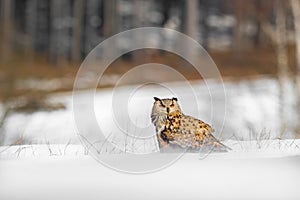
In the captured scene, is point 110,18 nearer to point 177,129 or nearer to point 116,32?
point 116,32

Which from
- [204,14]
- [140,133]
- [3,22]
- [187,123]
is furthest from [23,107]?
[204,14]

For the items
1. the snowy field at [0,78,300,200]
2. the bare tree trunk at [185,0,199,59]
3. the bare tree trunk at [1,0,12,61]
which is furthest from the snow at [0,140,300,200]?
the bare tree trunk at [1,0,12,61]

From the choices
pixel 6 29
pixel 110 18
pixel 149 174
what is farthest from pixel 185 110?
pixel 6 29

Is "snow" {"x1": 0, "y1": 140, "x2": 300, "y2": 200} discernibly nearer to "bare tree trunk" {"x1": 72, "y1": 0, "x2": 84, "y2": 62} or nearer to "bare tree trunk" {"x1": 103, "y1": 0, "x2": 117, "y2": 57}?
"bare tree trunk" {"x1": 103, "y1": 0, "x2": 117, "y2": 57}

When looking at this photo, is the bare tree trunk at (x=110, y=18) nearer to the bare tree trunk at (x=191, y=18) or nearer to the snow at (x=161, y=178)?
the bare tree trunk at (x=191, y=18)

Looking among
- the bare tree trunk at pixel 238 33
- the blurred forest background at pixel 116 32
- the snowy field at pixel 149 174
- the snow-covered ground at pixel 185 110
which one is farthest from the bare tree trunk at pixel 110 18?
the snowy field at pixel 149 174

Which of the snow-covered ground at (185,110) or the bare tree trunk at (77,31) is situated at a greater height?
the bare tree trunk at (77,31)

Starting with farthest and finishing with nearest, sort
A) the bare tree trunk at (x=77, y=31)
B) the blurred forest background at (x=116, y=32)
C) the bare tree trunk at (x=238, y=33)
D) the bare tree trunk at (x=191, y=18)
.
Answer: the bare tree trunk at (x=77, y=31) < the bare tree trunk at (x=238, y=33) < the blurred forest background at (x=116, y=32) < the bare tree trunk at (x=191, y=18)

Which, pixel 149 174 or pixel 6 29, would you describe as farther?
pixel 6 29
